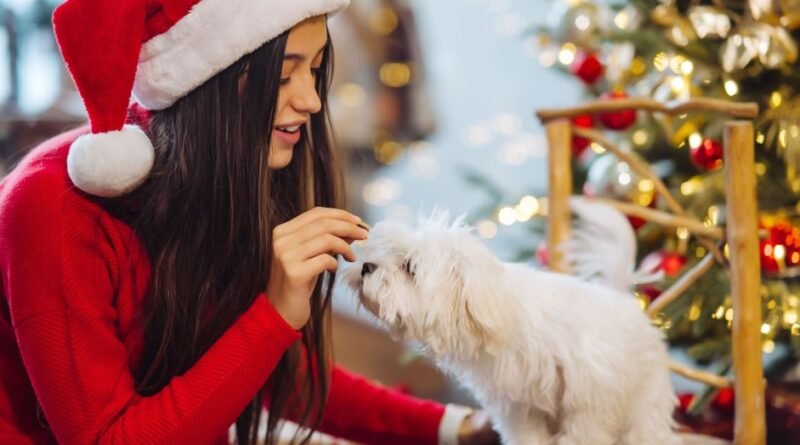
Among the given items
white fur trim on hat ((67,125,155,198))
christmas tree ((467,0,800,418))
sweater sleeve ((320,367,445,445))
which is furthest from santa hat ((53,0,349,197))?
christmas tree ((467,0,800,418))

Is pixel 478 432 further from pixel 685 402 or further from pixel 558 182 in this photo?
pixel 685 402

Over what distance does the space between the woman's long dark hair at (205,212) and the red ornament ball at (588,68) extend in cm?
90

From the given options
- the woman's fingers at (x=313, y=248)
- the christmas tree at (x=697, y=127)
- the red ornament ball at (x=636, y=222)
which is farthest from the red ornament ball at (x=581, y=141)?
the woman's fingers at (x=313, y=248)

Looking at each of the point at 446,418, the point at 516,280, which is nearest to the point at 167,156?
the point at 516,280

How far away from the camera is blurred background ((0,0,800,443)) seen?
159 centimetres

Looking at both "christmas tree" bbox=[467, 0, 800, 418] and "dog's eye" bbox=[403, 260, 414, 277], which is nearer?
"dog's eye" bbox=[403, 260, 414, 277]

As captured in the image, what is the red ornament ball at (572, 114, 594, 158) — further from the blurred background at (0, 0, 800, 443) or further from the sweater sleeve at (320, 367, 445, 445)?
the sweater sleeve at (320, 367, 445, 445)

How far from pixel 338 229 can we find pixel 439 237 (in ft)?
0.39

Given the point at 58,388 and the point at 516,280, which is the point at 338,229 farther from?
the point at 58,388

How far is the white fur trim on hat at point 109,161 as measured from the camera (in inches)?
36.7

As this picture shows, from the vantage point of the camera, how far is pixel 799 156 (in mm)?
1517

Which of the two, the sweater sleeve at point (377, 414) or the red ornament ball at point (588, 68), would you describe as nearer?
the sweater sleeve at point (377, 414)

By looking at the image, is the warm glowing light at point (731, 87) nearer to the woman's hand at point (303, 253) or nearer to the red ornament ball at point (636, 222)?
the red ornament ball at point (636, 222)

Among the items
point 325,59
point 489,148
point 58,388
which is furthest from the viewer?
point 489,148
